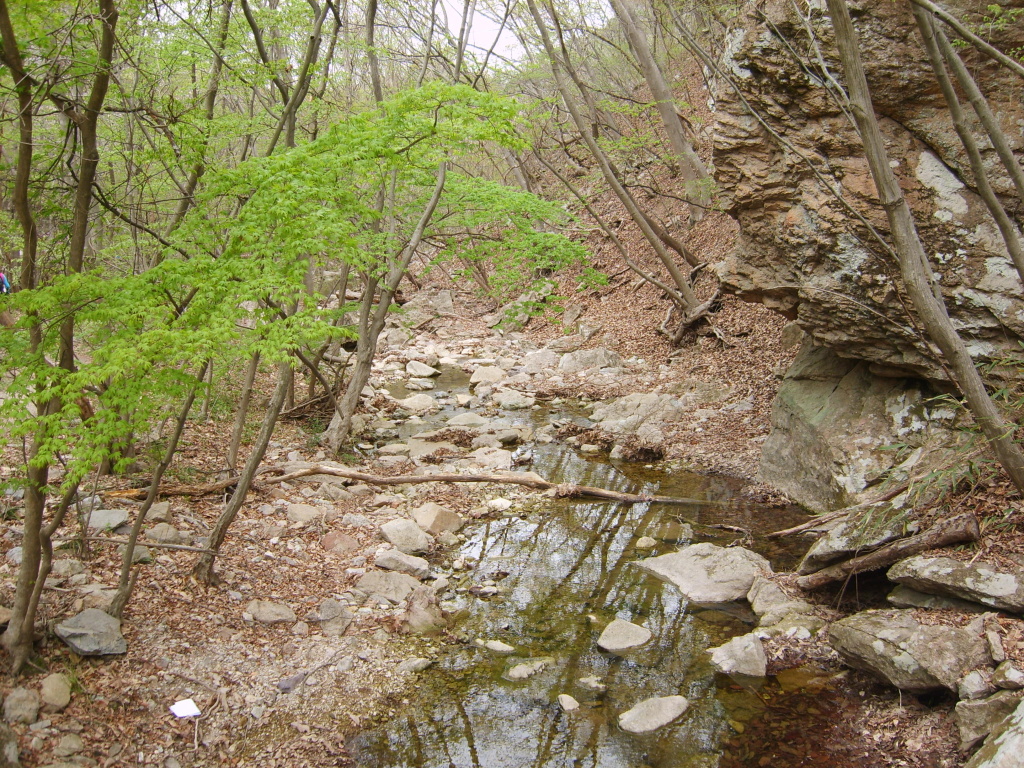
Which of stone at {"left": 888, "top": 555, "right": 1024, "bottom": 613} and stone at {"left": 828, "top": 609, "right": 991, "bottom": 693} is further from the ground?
stone at {"left": 888, "top": 555, "right": 1024, "bottom": 613}

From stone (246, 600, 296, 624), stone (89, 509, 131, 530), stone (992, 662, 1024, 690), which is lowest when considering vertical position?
stone (246, 600, 296, 624)

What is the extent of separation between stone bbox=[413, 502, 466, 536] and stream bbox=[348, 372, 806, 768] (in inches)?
6.8

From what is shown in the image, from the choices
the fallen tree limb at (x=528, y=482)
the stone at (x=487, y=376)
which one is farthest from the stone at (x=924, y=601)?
the stone at (x=487, y=376)

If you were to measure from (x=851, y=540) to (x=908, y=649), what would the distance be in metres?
1.09

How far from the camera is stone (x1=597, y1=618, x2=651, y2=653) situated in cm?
476

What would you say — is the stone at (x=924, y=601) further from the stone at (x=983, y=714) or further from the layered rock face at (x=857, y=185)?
the layered rock face at (x=857, y=185)

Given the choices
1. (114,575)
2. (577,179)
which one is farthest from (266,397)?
(577,179)

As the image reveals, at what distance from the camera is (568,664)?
179 inches

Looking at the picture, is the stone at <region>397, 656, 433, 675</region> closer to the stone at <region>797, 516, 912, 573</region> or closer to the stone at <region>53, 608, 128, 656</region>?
the stone at <region>53, 608, 128, 656</region>

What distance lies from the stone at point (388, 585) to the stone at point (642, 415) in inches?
177

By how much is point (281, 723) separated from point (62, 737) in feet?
3.39

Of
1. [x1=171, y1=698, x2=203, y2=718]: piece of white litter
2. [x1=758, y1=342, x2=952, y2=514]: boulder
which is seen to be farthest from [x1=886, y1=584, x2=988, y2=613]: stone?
[x1=171, y1=698, x2=203, y2=718]: piece of white litter

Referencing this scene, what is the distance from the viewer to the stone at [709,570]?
5438mm

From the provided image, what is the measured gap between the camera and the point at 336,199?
4.79m
